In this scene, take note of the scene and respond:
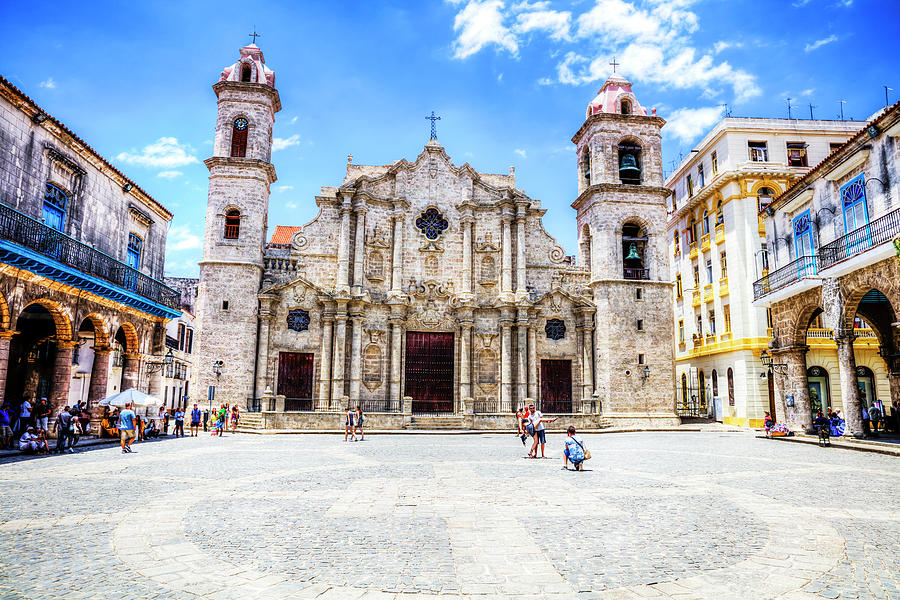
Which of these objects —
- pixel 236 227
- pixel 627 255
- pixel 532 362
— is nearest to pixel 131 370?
pixel 236 227

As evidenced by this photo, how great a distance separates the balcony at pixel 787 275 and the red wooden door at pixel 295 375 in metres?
21.3

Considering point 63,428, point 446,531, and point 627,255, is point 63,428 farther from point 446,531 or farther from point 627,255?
point 627,255

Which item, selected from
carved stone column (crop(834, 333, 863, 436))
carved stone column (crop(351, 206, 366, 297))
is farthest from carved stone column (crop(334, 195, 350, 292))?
carved stone column (crop(834, 333, 863, 436))

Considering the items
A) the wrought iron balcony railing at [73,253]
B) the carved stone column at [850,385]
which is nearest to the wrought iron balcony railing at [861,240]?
the carved stone column at [850,385]

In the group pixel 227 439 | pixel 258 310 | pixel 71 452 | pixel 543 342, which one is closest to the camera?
pixel 71 452

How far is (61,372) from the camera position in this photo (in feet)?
60.1

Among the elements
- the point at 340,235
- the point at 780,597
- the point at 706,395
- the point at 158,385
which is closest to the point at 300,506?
the point at 780,597

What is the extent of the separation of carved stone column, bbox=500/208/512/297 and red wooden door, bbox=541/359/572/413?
452 centimetres

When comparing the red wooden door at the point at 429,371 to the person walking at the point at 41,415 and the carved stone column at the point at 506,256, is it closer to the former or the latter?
the carved stone column at the point at 506,256

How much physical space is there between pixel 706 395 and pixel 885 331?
1415 centimetres

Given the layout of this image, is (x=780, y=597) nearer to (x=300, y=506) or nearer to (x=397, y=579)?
(x=397, y=579)

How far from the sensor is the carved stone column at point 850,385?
61.4 ft

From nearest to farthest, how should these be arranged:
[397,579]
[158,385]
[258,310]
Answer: [397,579] → [158,385] → [258,310]

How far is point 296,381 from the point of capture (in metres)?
29.0
